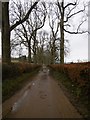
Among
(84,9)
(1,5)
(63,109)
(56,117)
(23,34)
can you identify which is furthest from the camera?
(23,34)

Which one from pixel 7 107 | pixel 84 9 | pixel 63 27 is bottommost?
pixel 7 107

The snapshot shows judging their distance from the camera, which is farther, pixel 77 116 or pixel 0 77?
pixel 0 77

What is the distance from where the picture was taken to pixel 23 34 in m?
47.3

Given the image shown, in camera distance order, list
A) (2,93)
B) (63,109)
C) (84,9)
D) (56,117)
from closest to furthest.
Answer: (56,117), (63,109), (2,93), (84,9)

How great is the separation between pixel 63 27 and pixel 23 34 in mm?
14063

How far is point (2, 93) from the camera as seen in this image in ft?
42.2

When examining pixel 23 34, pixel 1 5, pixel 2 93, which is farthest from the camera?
pixel 23 34

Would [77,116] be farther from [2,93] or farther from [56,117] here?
[2,93]

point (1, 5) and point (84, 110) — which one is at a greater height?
point (1, 5)

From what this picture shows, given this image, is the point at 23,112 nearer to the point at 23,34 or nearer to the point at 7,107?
the point at 7,107

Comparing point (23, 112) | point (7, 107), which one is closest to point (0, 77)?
point (7, 107)

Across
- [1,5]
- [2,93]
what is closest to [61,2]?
[1,5]

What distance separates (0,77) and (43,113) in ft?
24.5

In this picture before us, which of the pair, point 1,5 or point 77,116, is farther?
point 1,5
